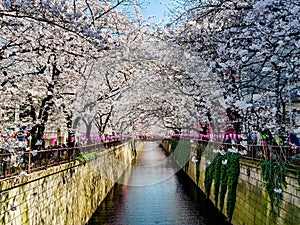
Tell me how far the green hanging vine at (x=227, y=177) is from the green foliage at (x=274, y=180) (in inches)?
133

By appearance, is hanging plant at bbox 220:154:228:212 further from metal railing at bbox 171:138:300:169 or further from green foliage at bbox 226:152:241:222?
metal railing at bbox 171:138:300:169

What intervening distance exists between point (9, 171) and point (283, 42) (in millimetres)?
5947

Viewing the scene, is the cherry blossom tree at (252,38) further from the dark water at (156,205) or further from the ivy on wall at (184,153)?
the ivy on wall at (184,153)

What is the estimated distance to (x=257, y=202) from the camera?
9234mm

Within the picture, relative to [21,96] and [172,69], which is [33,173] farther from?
[172,69]

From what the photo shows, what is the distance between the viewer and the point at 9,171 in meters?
6.57

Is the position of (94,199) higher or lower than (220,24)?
lower

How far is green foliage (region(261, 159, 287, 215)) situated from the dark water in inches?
209

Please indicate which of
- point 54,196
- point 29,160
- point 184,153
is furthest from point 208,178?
point 184,153

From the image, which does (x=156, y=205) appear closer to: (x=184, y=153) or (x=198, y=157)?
(x=198, y=157)

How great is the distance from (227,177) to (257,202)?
3.45 m

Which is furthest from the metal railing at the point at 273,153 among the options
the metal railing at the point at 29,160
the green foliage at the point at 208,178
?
the metal railing at the point at 29,160

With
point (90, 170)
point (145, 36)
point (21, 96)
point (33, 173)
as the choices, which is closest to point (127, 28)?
point (145, 36)

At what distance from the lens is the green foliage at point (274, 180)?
7.23 metres
